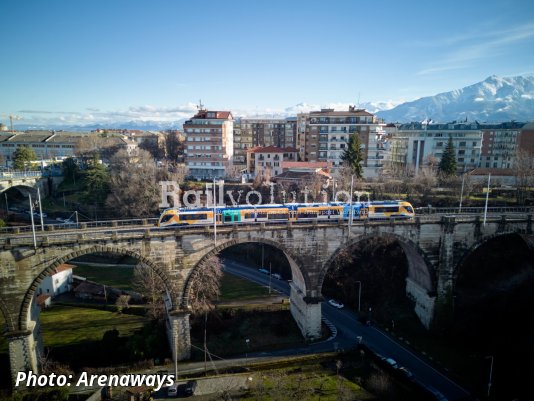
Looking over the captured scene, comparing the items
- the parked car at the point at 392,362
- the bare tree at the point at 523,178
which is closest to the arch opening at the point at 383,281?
the parked car at the point at 392,362

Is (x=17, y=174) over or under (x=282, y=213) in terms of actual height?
under

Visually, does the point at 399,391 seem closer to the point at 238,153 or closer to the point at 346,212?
the point at 346,212

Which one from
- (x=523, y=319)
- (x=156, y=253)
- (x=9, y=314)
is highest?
(x=156, y=253)

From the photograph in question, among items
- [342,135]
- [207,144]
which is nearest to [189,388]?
[207,144]

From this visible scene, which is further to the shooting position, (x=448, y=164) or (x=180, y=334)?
(x=448, y=164)

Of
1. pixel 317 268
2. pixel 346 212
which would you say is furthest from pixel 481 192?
pixel 317 268

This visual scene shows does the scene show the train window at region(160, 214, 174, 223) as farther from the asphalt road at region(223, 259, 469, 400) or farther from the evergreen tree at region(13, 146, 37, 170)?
the evergreen tree at region(13, 146, 37, 170)

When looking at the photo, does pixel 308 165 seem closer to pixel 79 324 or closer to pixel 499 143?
pixel 79 324
